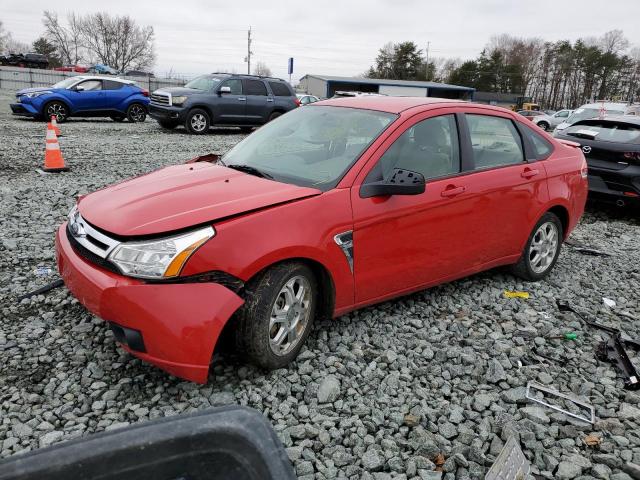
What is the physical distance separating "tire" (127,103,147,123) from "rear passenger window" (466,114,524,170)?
15667 millimetres

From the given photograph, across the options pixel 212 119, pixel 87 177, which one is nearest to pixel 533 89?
pixel 212 119

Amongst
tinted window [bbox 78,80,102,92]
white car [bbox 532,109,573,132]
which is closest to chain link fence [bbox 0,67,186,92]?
tinted window [bbox 78,80,102,92]

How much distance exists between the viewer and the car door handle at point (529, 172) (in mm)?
4508

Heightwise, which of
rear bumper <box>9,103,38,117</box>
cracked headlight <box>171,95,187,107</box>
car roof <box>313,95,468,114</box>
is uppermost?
car roof <box>313,95,468,114</box>

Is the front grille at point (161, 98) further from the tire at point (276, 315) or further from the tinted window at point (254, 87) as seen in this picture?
the tire at point (276, 315)

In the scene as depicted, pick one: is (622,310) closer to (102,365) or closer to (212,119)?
(102,365)

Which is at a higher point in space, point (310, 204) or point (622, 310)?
point (310, 204)

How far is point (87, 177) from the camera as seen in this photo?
8.34m

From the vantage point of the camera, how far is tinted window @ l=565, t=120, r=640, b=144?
25.5 feet

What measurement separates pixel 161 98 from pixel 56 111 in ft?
11.4

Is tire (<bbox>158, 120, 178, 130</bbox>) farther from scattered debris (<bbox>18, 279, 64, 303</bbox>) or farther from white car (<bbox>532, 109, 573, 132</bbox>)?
white car (<bbox>532, 109, 573, 132</bbox>)

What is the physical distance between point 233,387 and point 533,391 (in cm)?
182

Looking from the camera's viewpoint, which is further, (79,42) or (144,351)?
(79,42)

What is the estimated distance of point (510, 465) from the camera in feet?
8.23
